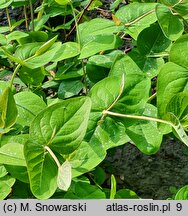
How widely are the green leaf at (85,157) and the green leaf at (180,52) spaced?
0.19 metres

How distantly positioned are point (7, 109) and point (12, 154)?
0.22 ft

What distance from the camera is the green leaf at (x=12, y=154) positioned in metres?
0.70

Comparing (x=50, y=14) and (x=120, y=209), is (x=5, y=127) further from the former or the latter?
(x=50, y=14)

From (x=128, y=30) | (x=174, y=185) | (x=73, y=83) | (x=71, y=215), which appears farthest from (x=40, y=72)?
(x=174, y=185)

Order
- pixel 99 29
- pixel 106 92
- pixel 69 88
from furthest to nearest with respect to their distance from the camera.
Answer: pixel 69 88 < pixel 99 29 < pixel 106 92

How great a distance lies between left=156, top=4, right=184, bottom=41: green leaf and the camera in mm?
808

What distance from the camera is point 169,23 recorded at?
2.68ft

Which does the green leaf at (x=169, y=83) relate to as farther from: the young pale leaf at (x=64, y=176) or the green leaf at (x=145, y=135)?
the young pale leaf at (x=64, y=176)

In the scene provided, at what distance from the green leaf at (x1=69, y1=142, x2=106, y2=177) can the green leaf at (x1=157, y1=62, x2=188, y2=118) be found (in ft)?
0.37

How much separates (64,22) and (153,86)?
26 cm

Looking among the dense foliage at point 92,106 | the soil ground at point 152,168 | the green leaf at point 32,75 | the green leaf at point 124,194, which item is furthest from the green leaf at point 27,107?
the soil ground at point 152,168

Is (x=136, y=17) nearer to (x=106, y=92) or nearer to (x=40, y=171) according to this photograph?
(x=106, y=92)

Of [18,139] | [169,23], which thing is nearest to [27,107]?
[18,139]

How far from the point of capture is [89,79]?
947 millimetres
